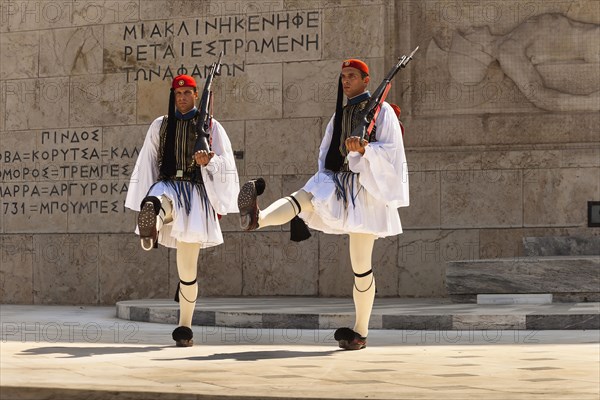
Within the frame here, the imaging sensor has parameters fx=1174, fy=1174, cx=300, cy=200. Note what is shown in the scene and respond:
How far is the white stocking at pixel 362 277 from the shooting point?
26.0 feet

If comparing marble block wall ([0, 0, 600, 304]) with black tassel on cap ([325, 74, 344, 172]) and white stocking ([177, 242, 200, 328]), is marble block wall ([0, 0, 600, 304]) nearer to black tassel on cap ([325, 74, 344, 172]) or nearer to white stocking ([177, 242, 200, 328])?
white stocking ([177, 242, 200, 328])

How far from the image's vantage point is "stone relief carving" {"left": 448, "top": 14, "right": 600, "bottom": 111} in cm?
1324

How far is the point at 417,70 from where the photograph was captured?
1371cm

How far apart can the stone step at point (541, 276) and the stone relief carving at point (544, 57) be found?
8.69ft

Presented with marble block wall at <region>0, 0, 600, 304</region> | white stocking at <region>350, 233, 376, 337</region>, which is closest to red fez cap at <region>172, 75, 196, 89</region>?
white stocking at <region>350, 233, 376, 337</region>

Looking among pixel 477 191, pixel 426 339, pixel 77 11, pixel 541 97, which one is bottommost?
pixel 426 339

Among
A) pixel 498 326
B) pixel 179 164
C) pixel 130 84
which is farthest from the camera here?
pixel 130 84

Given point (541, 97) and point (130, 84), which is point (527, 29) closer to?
point (541, 97)

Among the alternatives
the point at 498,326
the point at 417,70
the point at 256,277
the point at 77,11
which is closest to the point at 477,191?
the point at 417,70

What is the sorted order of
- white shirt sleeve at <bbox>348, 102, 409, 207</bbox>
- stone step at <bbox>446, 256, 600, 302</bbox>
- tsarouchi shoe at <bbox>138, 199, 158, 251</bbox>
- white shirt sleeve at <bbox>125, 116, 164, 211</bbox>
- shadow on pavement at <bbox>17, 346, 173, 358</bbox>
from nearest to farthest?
shadow on pavement at <bbox>17, 346, 173, 358</bbox>
tsarouchi shoe at <bbox>138, 199, 158, 251</bbox>
white shirt sleeve at <bbox>348, 102, 409, 207</bbox>
white shirt sleeve at <bbox>125, 116, 164, 211</bbox>
stone step at <bbox>446, 256, 600, 302</bbox>

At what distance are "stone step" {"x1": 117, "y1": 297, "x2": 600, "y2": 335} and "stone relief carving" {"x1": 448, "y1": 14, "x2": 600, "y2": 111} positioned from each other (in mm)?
2955

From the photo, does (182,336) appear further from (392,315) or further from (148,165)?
(392,315)

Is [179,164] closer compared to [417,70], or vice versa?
[179,164]

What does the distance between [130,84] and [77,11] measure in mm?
1212
